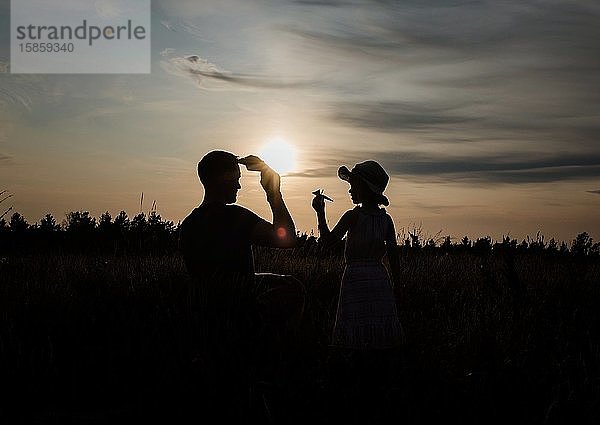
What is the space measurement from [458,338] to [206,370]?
2.53 metres

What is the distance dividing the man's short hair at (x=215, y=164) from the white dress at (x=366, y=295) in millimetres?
1127

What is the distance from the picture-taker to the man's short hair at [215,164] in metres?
5.63

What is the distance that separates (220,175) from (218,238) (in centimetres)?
53

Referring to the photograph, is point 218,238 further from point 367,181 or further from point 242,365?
point 367,181

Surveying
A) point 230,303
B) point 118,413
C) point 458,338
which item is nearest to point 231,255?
point 230,303

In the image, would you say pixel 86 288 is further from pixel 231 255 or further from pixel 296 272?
pixel 296 272

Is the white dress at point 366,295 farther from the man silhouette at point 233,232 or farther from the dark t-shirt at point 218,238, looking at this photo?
the dark t-shirt at point 218,238

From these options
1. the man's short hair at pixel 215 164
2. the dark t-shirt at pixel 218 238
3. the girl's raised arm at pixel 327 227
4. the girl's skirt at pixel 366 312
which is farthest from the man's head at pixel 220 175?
the girl's skirt at pixel 366 312

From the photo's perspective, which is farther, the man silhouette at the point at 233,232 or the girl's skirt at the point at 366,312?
the man silhouette at the point at 233,232

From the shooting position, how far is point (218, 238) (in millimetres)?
5723

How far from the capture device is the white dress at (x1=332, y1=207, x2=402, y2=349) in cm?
532

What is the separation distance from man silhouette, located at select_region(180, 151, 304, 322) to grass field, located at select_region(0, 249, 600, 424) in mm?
273

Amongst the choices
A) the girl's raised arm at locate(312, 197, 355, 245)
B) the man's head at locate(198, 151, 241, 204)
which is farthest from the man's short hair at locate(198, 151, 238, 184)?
the girl's raised arm at locate(312, 197, 355, 245)

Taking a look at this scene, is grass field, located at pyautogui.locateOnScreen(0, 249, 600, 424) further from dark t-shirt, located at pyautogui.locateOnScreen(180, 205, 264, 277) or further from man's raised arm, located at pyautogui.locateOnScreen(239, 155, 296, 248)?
man's raised arm, located at pyautogui.locateOnScreen(239, 155, 296, 248)
